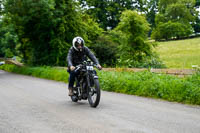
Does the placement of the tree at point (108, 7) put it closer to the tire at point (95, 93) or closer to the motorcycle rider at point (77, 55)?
the motorcycle rider at point (77, 55)

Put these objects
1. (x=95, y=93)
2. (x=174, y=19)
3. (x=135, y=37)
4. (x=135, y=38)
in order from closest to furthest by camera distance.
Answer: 1. (x=95, y=93)
2. (x=135, y=38)
3. (x=135, y=37)
4. (x=174, y=19)

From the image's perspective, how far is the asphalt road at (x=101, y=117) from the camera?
549cm

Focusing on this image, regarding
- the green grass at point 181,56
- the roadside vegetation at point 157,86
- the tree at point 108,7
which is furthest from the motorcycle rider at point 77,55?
the tree at point 108,7

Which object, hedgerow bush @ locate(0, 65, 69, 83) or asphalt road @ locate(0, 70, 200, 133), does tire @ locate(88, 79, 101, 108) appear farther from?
hedgerow bush @ locate(0, 65, 69, 83)

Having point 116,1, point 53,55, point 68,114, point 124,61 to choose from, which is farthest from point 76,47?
point 116,1

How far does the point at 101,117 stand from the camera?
6.45 meters

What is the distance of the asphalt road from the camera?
5.49m

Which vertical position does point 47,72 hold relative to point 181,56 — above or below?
below

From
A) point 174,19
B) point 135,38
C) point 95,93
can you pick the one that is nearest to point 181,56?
point 135,38

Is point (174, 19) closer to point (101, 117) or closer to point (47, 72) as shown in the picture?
point (47, 72)

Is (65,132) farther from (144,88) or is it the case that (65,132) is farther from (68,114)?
(144,88)

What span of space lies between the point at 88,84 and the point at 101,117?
4.92ft

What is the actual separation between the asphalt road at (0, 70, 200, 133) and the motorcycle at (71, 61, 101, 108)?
9.3 inches

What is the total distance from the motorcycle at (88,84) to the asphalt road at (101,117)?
237 millimetres
